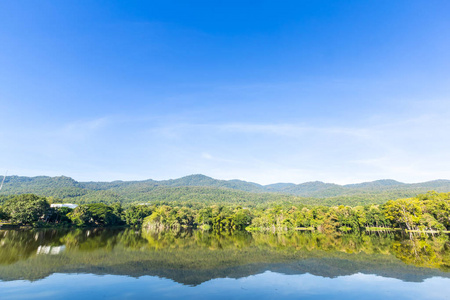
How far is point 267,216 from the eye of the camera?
73438 mm

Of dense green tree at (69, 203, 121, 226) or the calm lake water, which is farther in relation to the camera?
dense green tree at (69, 203, 121, 226)

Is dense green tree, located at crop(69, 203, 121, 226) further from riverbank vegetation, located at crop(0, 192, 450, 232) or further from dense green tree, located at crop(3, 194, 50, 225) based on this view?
dense green tree, located at crop(3, 194, 50, 225)

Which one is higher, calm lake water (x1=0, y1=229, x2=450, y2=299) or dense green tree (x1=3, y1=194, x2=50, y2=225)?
dense green tree (x1=3, y1=194, x2=50, y2=225)

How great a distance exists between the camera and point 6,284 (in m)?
13.6

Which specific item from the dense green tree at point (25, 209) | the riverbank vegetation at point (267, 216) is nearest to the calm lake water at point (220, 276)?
the riverbank vegetation at point (267, 216)

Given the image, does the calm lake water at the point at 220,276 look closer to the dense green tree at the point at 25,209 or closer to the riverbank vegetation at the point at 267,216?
the riverbank vegetation at the point at 267,216

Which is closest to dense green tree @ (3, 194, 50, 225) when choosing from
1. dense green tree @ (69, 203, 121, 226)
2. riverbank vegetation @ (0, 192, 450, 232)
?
riverbank vegetation @ (0, 192, 450, 232)

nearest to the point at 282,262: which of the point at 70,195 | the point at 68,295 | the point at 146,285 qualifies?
the point at 146,285

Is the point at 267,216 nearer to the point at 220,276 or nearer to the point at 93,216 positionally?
the point at 93,216

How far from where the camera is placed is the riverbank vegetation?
49.7m

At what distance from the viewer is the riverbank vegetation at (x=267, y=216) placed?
163 feet

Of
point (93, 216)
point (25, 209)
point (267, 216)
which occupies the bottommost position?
point (93, 216)

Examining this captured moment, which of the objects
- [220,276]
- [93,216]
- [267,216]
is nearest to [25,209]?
[93,216]

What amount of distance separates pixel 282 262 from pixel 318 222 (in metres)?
49.7
